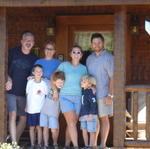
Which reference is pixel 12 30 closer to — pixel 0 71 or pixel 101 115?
pixel 0 71

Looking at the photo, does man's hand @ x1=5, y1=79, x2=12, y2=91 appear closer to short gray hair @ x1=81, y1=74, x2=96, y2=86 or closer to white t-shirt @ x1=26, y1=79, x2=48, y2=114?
white t-shirt @ x1=26, y1=79, x2=48, y2=114

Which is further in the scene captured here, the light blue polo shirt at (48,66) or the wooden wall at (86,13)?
the wooden wall at (86,13)

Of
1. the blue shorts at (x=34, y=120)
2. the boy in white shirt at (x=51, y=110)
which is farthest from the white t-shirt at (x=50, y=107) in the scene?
the blue shorts at (x=34, y=120)

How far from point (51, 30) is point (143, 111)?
7.60 ft

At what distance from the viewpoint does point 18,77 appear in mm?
7145

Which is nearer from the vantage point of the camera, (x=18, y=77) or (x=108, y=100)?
(x=108, y=100)

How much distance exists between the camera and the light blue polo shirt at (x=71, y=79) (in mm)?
6887

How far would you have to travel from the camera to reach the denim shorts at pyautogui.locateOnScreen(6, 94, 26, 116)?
23.6 ft

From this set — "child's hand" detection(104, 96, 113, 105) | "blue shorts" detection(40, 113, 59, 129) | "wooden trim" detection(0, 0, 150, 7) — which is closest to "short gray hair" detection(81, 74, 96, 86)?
"child's hand" detection(104, 96, 113, 105)

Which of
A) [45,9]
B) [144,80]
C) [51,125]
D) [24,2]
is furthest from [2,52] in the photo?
[144,80]

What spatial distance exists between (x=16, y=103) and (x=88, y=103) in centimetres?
114

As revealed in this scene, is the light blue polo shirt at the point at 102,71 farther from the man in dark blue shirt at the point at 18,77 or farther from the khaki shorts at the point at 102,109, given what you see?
the man in dark blue shirt at the point at 18,77

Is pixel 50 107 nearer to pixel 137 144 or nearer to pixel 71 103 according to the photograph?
pixel 71 103

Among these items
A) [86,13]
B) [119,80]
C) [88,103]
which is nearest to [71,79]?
[88,103]
